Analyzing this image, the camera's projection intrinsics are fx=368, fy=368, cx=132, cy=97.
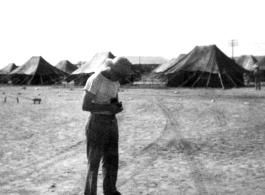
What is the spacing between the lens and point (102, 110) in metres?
4.60

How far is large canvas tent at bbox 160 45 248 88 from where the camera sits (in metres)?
38.3

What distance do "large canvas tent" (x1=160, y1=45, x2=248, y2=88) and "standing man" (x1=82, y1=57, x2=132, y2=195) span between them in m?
32.9

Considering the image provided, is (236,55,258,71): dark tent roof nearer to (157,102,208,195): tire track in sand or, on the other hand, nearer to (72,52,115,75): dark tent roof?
(72,52,115,75): dark tent roof

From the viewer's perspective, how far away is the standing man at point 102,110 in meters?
4.57

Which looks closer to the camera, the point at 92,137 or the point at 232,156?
the point at 92,137

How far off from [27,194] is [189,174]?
2.64 meters

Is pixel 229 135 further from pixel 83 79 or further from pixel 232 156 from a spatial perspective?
pixel 83 79

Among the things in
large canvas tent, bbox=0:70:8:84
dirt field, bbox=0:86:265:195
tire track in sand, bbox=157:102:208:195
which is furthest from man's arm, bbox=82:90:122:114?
large canvas tent, bbox=0:70:8:84

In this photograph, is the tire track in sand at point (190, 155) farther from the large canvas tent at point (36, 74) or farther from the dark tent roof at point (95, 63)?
the large canvas tent at point (36, 74)

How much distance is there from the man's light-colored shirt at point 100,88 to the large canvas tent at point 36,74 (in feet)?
166

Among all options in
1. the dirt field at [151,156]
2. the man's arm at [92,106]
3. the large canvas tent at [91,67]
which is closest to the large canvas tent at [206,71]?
the large canvas tent at [91,67]

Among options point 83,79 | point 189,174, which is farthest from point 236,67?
point 189,174

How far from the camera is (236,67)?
3959 cm

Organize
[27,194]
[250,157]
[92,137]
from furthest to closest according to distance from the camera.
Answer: [250,157] → [27,194] → [92,137]
